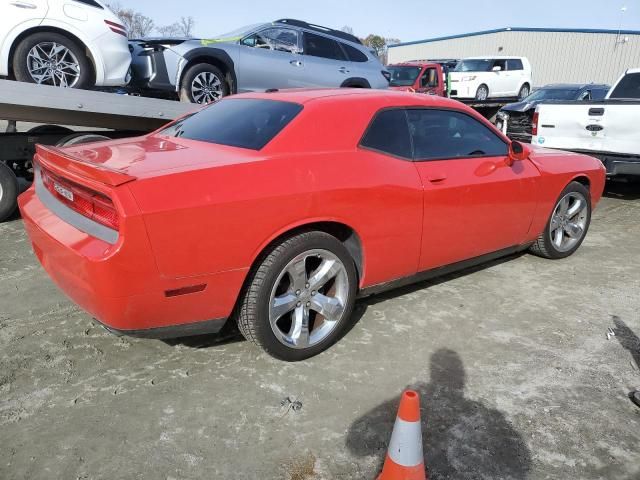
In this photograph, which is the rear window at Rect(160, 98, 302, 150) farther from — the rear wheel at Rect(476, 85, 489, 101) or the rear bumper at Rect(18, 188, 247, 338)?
the rear wheel at Rect(476, 85, 489, 101)

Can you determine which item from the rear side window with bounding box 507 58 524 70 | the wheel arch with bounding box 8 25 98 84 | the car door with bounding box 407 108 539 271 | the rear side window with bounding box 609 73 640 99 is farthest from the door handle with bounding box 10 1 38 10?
the rear side window with bounding box 507 58 524 70

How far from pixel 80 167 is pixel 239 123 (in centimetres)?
111

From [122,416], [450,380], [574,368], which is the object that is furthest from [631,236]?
[122,416]

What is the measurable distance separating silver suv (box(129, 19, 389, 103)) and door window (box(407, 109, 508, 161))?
3.99 meters

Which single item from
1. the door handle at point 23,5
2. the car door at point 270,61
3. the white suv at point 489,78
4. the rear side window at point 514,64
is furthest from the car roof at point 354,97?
the rear side window at point 514,64

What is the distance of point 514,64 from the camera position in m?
20.7

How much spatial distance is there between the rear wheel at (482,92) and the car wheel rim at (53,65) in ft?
56.3

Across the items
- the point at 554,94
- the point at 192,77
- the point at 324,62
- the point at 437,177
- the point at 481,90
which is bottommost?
the point at 481,90

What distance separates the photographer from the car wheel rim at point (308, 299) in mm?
2900

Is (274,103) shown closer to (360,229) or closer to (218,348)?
(360,229)

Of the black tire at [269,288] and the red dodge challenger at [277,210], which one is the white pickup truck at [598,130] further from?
the black tire at [269,288]

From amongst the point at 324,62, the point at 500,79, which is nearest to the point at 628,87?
the point at 324,62

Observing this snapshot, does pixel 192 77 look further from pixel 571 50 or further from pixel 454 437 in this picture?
pixel 571 50

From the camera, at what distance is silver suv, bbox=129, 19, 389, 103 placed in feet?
21.5
